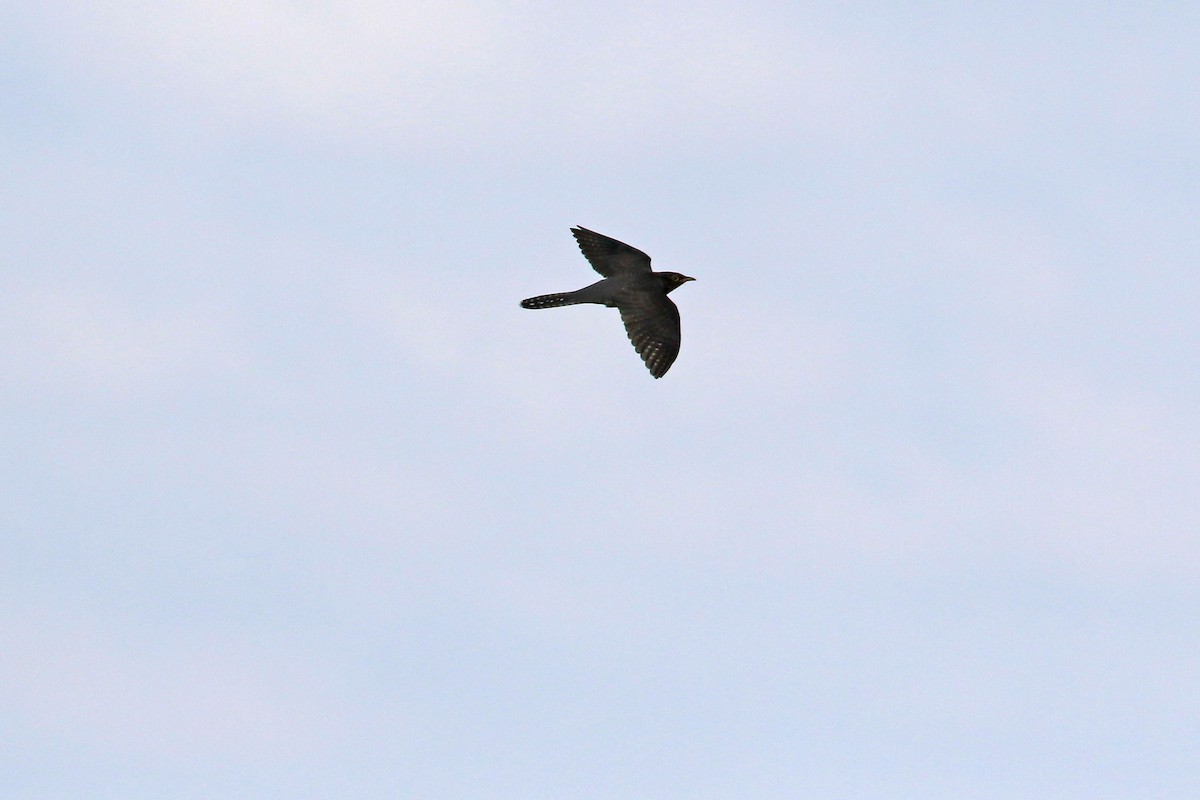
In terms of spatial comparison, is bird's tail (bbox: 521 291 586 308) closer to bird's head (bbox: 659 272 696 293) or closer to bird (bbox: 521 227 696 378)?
bird (bbox: 521 227 696 378)

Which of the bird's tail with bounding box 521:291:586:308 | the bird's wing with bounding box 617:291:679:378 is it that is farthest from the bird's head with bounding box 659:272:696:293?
the bird's tail with bounding box 521:291:586:308

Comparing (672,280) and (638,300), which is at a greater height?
(672,280)

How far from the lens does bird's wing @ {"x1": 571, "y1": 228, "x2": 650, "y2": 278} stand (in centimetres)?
2834

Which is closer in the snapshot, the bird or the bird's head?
the bird

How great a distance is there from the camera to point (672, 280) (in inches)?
1138

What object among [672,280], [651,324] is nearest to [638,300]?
[651,324]

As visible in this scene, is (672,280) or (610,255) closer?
(610,255)

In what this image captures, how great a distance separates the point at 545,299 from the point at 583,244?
220cm

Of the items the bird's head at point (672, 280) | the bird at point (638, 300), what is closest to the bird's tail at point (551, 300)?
the bird at point (638, 300)

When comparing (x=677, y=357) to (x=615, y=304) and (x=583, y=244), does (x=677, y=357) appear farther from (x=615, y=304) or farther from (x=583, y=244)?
(x=583, y=244)

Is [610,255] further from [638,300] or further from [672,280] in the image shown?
[672,280]

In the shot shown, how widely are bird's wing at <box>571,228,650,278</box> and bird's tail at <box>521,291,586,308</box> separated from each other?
4.02 feet

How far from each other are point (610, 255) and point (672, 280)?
70.2 inches

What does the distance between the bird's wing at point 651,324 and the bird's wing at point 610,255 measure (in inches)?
28.9
